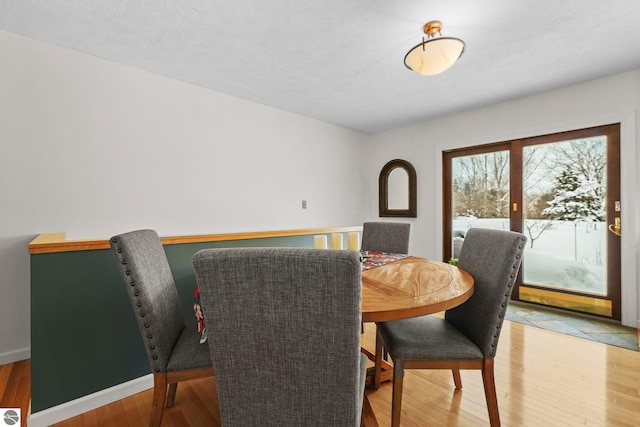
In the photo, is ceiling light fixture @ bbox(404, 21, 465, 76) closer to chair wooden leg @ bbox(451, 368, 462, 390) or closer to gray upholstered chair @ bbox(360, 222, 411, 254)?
gray upholstered chair @ bbox(360, 222, 411, 254)

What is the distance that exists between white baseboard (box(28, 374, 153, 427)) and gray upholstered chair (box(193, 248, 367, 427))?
126cm

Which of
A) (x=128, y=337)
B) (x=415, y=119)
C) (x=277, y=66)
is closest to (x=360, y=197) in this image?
(x=415, y=119)

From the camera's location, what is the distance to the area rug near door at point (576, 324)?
7.73 ft

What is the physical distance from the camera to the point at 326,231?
265 centimetres

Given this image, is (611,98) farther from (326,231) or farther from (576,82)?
(326,231)

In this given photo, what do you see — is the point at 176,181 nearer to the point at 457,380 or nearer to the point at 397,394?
the point at 397,394

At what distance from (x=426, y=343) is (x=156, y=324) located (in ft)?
3.88

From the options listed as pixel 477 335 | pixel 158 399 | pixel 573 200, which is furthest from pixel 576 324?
pixel 158 399

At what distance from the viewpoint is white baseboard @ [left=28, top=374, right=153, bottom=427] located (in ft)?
4.59

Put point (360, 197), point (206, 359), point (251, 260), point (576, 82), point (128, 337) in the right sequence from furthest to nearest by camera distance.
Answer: point (360, 197)
point (576, 82)
point (128, 337)
point (206, 359)
point (251, 260)

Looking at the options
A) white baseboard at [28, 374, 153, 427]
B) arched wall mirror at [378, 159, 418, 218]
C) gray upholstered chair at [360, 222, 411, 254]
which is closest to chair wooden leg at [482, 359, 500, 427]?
gray upholstered chair at [360, 222, 411, 254]

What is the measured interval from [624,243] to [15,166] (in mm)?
5068

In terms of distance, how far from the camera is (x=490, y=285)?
1338mm

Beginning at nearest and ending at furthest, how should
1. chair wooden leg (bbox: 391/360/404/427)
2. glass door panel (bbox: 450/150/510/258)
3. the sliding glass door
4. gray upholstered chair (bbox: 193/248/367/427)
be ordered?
Answer: gray upholstered chair (bbox: 193/248/367/427) → chair wooden leg (bbox: 391/360/404/427) → the sliding glass door → glass door panel (bbox: 450/150/510/258)
